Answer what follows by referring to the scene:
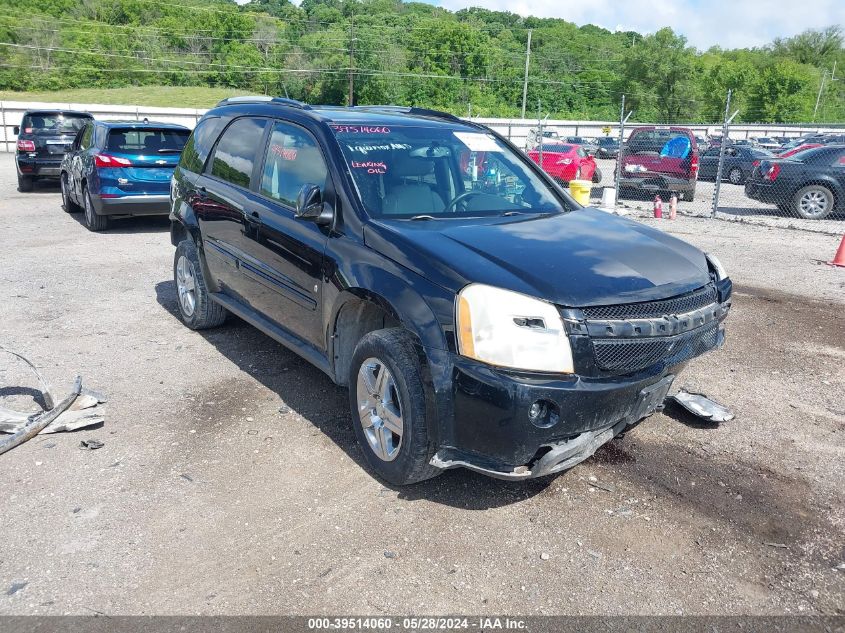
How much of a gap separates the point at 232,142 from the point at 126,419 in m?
2.22

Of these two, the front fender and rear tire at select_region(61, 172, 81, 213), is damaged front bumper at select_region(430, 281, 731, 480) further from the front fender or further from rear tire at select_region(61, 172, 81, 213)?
rear tire at select_region(61, 172, 81, 213)

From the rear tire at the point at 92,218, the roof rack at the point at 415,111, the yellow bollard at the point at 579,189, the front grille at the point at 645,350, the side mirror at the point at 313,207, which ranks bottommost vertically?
the rear tire at the point at 92,218

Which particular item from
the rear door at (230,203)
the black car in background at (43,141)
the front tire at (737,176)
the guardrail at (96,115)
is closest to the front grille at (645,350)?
the rear door at (230,203)

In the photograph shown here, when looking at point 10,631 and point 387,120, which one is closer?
point 10,631

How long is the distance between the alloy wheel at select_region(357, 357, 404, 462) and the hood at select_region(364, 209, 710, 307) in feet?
1.95

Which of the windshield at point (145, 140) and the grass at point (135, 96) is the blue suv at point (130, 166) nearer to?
the windshield at point (145, 140)

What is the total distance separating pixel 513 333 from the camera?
3.08 m

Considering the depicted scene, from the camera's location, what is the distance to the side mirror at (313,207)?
3.92 meters

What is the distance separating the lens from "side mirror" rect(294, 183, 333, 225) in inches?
154

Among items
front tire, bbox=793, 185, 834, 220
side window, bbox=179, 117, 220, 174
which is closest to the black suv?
side window, bbox=179, 117, 220, 174

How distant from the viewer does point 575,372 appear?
3129mm

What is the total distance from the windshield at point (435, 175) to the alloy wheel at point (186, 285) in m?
2.39

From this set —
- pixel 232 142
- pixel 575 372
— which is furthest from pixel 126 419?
pixel 575 372

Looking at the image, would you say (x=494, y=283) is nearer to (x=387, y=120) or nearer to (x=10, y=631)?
(x=387, y=120)
